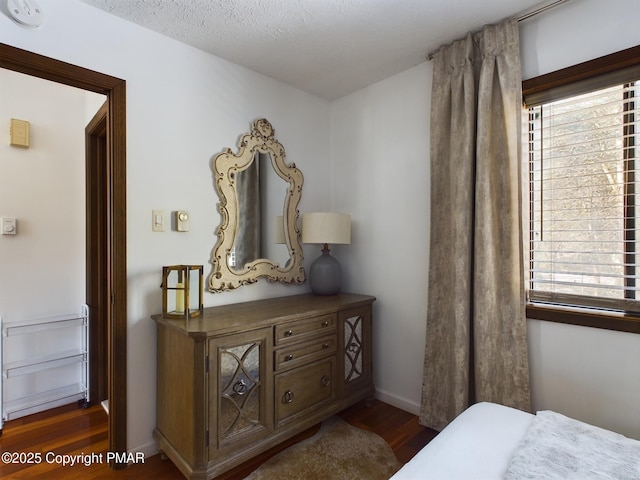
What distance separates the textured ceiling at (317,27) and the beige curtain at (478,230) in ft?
0.55

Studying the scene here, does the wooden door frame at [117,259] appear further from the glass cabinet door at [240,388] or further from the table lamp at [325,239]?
the table lamp at [325,239]

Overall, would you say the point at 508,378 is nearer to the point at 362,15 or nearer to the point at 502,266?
the point at 502,266

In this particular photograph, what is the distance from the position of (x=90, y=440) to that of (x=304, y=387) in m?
1.37

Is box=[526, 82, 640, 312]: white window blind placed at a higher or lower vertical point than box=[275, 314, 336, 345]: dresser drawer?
higher

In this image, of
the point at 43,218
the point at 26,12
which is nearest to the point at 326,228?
the point at 26,12

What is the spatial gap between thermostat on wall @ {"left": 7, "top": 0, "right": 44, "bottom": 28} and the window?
2.53m

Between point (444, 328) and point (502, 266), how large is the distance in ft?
1.76

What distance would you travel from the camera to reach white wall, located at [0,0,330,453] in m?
1.79

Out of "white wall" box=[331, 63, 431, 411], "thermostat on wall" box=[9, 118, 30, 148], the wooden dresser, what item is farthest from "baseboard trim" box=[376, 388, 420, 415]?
"thermostat on wall" box=[9, 118, 30, 148]

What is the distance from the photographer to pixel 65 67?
5.65 feet

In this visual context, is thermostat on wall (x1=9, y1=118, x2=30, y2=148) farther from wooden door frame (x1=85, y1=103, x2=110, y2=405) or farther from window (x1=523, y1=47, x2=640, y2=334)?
window (x1=523, y1=47, x2=640, y2=334)

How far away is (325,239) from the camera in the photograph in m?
2.46

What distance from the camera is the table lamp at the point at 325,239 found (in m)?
2.47

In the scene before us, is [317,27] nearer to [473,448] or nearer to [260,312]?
[260,312]
